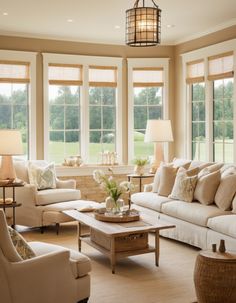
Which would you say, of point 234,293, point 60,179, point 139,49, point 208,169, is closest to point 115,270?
point 234,293

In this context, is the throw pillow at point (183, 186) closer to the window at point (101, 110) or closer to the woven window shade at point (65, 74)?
the window at point (101, 110)

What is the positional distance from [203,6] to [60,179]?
369 cm

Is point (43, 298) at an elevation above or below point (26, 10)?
below

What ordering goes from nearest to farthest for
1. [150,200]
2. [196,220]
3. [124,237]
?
[124,237] < [196,220] < [150,200]

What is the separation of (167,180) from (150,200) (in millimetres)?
370

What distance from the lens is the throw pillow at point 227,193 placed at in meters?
5.83

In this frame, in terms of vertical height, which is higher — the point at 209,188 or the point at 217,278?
the point at 209,188

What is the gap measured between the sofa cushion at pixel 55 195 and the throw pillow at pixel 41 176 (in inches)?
4.7

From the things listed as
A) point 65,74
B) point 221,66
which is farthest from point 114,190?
point 65,74

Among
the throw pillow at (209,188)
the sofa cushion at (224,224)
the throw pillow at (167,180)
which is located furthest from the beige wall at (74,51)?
the sofa cushion at (224,224)

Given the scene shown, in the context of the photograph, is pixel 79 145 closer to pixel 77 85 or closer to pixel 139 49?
pixel 77 85

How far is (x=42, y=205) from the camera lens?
691cm

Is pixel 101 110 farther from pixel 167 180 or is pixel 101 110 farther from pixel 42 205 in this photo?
pixel 42 205

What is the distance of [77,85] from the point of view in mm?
8633
